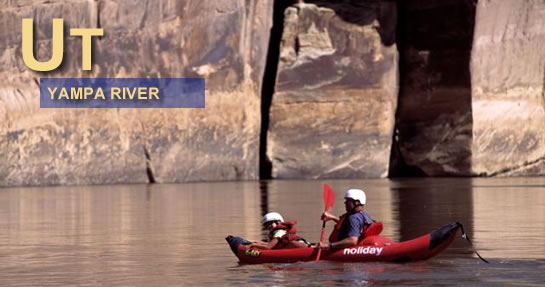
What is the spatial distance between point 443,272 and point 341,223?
164cm

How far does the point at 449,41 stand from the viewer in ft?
122

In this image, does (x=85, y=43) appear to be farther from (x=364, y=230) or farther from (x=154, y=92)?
(x=364, y=230)

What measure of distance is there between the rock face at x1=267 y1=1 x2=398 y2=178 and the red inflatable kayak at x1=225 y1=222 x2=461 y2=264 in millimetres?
21757

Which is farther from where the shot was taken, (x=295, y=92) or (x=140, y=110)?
(x=295, y=92)

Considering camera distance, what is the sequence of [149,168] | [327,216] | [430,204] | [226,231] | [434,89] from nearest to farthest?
[327,216]
[226,231]
[430,204]
[149,168]
[434,89]

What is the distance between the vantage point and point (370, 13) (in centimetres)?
Result: 3719

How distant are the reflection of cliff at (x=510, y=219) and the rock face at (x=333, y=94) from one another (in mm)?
5526

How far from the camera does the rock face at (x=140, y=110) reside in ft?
113

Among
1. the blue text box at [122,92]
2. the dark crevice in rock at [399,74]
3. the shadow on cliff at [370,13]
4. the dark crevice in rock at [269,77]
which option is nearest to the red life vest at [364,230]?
the blue text box at [122,92]

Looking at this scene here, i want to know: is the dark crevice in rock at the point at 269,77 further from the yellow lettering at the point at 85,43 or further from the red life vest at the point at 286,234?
the red life vest at the point at 286,234

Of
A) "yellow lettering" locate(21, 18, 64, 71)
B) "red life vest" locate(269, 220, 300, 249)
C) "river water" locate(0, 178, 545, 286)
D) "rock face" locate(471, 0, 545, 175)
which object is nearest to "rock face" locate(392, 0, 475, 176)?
"rock face" locate(471, 0, 545, 175)

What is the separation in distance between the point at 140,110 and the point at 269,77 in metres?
4.38

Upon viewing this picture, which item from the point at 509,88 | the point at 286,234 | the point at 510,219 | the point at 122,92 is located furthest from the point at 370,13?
the point at 286,234

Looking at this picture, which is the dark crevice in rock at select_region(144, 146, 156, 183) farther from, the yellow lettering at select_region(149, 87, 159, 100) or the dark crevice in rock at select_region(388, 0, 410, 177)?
the dark crevice in rock at select_region(388, 0, 410, 177)
